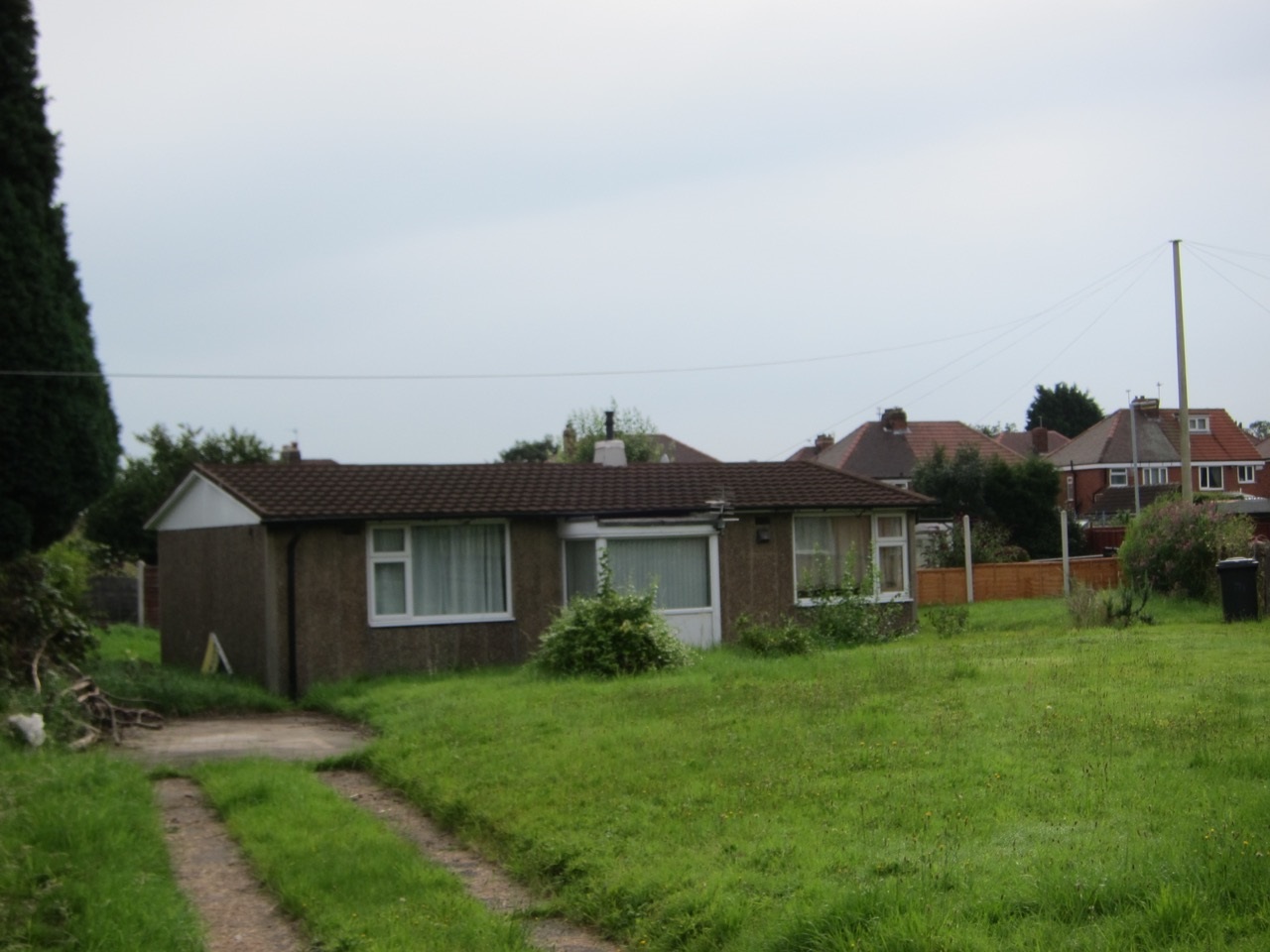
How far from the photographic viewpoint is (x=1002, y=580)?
37375 millimetres

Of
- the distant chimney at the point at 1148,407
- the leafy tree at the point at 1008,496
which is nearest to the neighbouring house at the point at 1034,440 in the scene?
the distant chimney at the point at 1148,407

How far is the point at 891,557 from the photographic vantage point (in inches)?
995

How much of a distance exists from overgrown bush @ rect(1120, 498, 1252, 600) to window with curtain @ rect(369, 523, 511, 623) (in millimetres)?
11424

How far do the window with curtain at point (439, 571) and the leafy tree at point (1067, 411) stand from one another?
81.7m

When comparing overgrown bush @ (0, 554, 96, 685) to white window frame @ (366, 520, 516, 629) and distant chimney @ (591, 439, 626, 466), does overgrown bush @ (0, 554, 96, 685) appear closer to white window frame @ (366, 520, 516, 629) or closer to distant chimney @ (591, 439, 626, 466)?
white window frame @ (366, 520, 516, 629)

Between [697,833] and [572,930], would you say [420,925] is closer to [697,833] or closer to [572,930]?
[572,930]

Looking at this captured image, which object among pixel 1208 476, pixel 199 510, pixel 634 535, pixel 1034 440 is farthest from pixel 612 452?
pixel 1034 440

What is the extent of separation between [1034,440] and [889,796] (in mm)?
72244

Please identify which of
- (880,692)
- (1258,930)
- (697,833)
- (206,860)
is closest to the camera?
(1258,930)

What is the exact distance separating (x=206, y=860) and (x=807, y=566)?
50.9 ft

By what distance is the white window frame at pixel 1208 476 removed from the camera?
6925 cm

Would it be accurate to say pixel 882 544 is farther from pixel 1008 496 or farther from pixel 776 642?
pixel 1008 496

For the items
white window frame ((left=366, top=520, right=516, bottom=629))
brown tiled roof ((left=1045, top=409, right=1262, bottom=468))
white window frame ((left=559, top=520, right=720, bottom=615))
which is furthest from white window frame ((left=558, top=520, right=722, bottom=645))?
brown tiled roof ((left=1045, top=409, right=1262, bottom=468))

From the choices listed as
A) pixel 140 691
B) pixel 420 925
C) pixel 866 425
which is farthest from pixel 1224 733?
pixel 866 425
